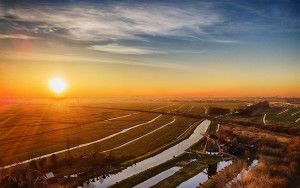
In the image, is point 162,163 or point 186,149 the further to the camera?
point 186,149

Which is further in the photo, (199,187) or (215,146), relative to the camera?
(215,146)

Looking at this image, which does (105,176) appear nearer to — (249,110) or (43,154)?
(43,154)

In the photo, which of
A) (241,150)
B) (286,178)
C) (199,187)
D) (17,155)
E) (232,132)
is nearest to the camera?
(199,187)

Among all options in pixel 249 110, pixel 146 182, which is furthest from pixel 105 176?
pixel 249 110

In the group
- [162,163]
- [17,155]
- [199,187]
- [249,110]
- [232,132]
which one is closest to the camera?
[199,187]

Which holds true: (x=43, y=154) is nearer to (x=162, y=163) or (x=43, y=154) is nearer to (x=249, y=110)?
(x=162, y=163)

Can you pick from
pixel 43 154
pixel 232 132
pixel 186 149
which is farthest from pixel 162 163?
pixel 232 132

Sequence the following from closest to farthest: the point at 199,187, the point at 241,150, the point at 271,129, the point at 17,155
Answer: the point at 199,187
the point at 17,155
the point at 241,150
the point at 271,129

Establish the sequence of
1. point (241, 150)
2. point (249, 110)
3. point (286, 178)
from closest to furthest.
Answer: point (286, 178), point (241, 150), point (249, 110)
